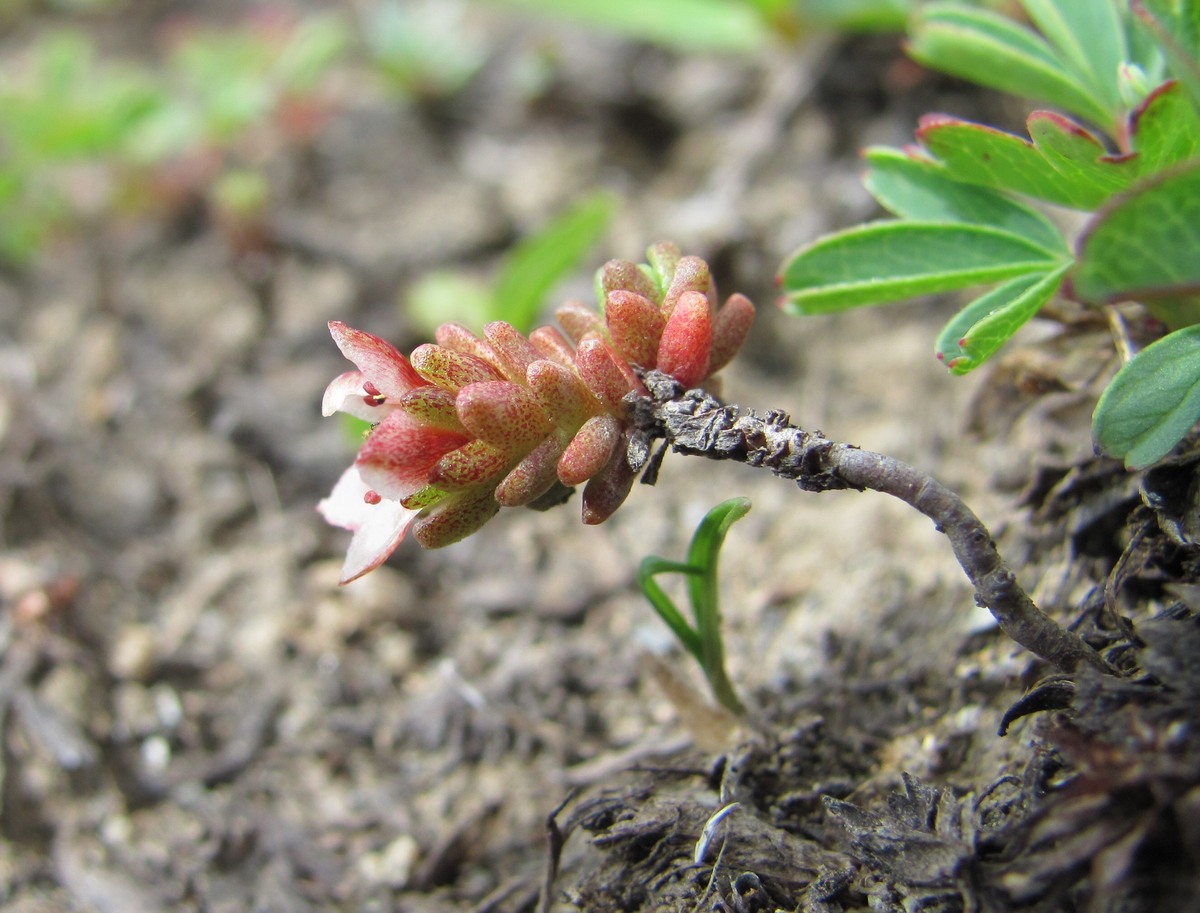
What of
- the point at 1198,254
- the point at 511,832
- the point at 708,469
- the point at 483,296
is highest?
the point at 1198,254

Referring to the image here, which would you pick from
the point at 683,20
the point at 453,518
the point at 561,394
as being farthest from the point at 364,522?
the point at 683,20

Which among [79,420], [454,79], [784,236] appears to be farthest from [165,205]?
[784,236]

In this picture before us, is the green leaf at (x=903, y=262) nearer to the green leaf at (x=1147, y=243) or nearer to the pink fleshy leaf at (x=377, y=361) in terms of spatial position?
the green leaf at (x=1147, y=243)

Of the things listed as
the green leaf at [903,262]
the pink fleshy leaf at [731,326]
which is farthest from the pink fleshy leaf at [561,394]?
the green leaf at [903,262]

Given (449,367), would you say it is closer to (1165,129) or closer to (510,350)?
(510,350)

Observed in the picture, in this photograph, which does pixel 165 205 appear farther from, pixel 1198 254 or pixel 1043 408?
pixel 1198 254

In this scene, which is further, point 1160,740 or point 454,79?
point 454,79

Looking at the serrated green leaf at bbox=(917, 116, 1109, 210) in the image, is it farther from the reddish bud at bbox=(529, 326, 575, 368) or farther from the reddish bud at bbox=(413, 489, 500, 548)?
the reddish bud at bbox=(413, 489, 500, 548)

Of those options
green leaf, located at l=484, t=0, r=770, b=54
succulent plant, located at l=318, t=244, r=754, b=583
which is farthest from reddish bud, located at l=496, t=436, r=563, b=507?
green leaf, located at l=484, t=0, r=770, b=54
